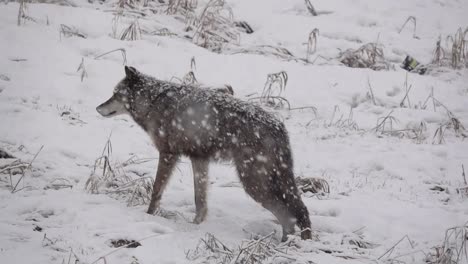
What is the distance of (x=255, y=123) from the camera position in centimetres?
626

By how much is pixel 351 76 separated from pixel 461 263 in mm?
7452

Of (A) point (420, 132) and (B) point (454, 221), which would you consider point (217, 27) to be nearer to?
(A) point (420, 132)

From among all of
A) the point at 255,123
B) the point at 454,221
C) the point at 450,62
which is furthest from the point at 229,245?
the point at 450,62

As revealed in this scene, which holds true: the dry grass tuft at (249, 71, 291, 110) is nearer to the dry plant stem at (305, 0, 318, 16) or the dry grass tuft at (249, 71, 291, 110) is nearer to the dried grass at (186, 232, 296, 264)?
the dry plant stem at (305, 0, 318, 16)

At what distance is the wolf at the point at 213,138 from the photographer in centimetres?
612

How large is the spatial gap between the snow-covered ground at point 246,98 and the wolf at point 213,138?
473mm

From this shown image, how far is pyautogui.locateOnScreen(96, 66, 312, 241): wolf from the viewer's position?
20.1ft

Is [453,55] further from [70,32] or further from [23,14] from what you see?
[23,14]

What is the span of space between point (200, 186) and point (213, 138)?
0.73 m

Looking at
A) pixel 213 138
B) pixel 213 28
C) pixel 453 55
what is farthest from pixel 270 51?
pixel 213 138

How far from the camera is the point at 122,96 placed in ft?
23.6

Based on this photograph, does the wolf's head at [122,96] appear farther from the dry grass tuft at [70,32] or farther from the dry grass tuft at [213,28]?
the dry grass tuft at [213,28]

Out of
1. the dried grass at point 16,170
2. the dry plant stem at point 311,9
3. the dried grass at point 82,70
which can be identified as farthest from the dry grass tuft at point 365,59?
the dried grass at point 16,170

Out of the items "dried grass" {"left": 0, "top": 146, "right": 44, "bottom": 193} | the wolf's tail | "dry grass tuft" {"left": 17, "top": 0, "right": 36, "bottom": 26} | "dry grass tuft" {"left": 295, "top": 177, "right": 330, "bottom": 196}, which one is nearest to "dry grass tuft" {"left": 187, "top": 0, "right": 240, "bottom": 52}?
"dry grass tuft" {"left": 17, "top": 0, "right": 36, "bottom": 26}
